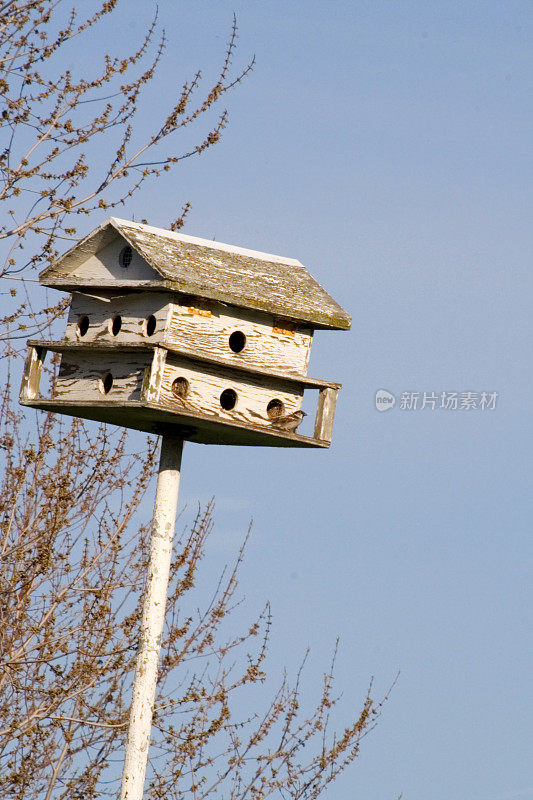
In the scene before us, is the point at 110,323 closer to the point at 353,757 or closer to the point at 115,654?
the point at 115,654

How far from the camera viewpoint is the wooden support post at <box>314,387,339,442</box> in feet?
20.5

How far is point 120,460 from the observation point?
757cm

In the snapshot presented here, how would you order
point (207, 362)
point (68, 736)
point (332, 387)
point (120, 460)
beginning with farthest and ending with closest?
point (120, 460) < point (68, 736) < point (332, 387) < point (207, 362)

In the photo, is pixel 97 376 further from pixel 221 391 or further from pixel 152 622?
pixel 152 622

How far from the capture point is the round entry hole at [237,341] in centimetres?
607

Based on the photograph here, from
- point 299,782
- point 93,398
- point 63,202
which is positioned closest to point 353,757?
point 299,782

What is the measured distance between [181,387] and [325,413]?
81 cm

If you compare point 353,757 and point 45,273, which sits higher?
point 45,273

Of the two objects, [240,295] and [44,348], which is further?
[44,348]

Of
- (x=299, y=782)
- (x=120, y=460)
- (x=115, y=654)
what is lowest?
(x=299, y=782)

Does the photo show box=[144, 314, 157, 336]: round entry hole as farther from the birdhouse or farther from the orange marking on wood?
the orange marking on wood

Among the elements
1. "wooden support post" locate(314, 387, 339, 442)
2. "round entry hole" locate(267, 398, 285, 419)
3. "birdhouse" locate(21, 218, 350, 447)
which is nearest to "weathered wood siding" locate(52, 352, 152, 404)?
"birdhouse" locate(21, 218, 350, 447)

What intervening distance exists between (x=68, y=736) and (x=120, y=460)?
1.57 metres

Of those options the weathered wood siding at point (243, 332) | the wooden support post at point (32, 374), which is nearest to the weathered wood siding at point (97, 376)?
the wooden support post at point (32, 374)
